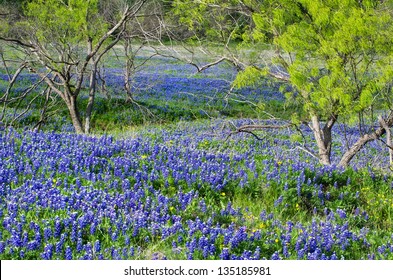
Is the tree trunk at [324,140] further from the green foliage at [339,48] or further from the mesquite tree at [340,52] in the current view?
the green foliage at [339,48]

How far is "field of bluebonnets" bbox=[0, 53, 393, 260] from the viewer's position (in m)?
4.89

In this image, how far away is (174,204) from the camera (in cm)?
611

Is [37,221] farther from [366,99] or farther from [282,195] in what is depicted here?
[366,99]

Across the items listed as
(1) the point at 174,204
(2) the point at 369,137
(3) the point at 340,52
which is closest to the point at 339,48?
(3) the point at 340,52

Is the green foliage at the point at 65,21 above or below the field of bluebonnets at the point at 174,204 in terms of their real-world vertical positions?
above

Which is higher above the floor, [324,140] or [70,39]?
[70,39]

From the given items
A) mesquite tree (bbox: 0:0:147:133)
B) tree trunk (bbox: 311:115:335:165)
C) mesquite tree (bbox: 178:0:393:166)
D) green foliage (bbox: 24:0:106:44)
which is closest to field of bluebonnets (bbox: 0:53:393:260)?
mesquite tree (bbox: 178:0:393:166)

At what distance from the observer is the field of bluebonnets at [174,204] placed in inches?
193

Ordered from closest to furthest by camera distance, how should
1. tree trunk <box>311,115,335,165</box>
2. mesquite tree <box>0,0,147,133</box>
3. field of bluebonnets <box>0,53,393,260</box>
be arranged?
field of bluebonnets <box>0,53,393,260</box> < tree trunk <box>311,115,335,165</box> < mesquite tree <box>0,0,147,133</box>

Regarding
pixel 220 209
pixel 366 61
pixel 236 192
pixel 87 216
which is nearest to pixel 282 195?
pixel 236 192

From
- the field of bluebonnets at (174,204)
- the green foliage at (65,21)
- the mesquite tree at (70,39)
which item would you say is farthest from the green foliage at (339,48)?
the green foliage at (65,21)

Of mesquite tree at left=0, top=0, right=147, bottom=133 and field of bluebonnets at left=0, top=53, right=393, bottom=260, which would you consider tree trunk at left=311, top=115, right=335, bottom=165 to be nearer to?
field of bluebonnets at left=0, top=53, right=393, bottom=260

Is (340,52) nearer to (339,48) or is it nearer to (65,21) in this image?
(339,48)

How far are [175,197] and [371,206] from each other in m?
2.77
